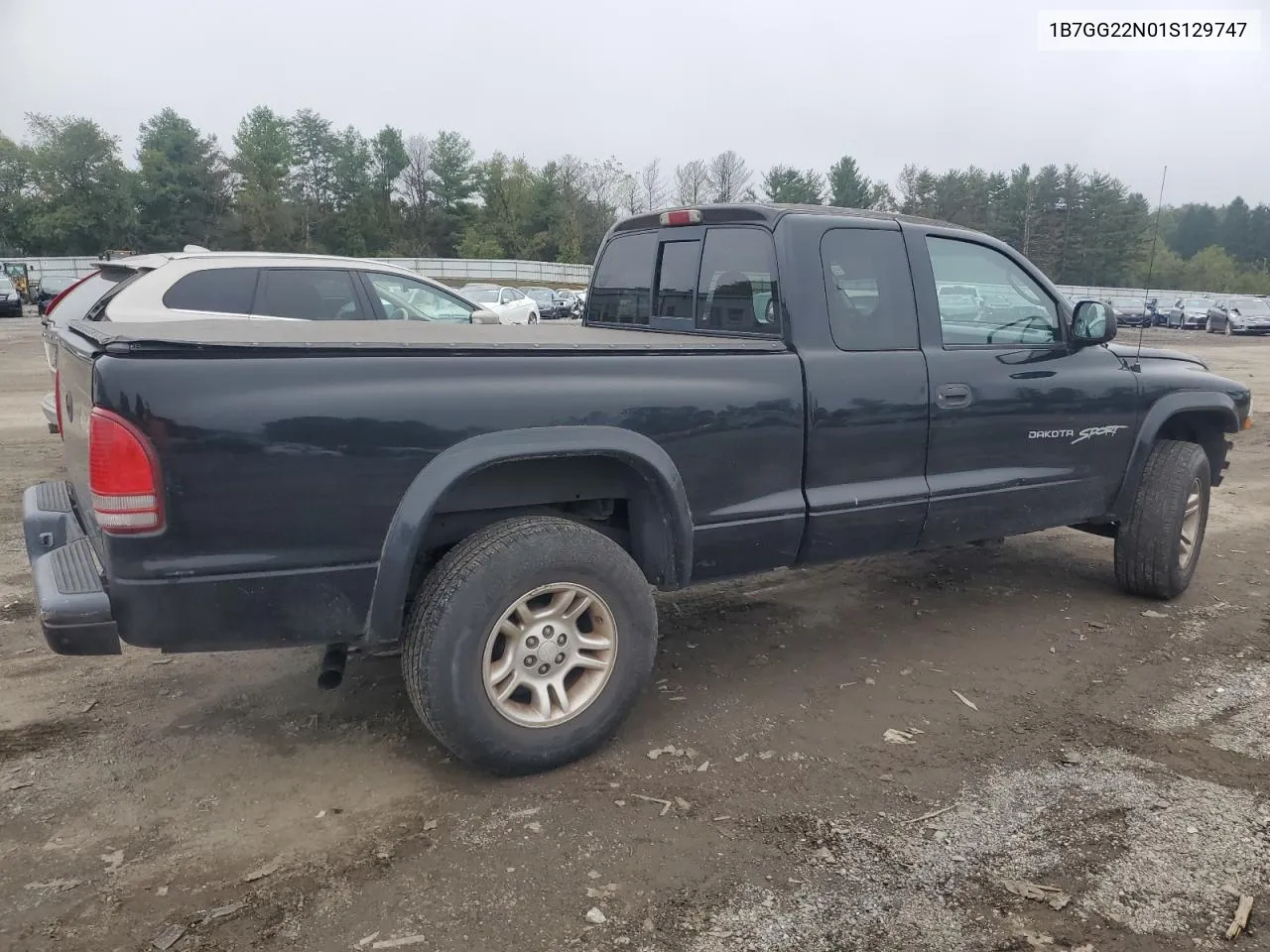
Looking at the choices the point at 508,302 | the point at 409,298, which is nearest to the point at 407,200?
the point at 508,302

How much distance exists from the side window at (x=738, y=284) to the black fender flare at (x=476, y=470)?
3.00ft

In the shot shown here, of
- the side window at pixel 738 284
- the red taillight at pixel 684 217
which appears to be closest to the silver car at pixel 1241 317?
the red taillight at pixel 684 217

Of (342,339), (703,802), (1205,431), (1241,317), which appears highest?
(1241,317)

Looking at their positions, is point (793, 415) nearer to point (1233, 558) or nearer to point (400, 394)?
point (400, 394)

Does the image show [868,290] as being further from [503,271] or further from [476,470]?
[503,271]

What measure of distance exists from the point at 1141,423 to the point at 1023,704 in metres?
1.83

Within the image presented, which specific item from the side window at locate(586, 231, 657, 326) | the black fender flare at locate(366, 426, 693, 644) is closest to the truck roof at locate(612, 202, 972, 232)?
the side window at locate(586, 231, 657, 326)

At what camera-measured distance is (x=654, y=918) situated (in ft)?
7.95

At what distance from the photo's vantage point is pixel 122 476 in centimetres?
248

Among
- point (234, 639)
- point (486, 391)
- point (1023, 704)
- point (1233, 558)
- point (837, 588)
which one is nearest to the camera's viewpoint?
point (234, 639)

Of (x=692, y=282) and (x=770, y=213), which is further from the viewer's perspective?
(x=692, y=282)

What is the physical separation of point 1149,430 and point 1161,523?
1.60 feet

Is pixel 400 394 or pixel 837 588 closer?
pixel 400 394

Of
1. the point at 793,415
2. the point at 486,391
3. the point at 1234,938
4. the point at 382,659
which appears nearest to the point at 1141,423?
the point at 793,415
